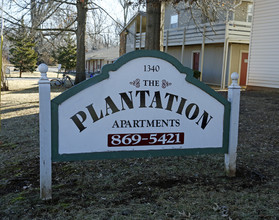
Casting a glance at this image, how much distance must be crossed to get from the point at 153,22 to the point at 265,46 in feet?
28.8

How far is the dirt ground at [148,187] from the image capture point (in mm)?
2992

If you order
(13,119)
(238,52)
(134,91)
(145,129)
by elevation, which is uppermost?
(238,52)

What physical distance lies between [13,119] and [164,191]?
22.2 feet

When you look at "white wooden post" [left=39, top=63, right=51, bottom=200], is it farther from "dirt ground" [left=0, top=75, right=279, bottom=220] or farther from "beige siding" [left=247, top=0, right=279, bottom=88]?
"beige siding" [left=247, top=0, right=279, bottom=88]

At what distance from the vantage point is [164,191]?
11.5 feet

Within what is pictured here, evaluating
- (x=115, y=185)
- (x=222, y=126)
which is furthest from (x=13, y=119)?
(x=222, y=126)

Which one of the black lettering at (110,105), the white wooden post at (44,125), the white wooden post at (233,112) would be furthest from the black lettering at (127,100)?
the white wooden post at (233,112)

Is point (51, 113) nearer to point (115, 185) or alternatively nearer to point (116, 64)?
point (116, 64)

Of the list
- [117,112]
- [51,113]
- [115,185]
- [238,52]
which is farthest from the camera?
[238,52]

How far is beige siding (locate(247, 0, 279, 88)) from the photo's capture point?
1388 centimetres

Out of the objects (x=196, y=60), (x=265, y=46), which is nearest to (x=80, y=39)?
(x=196, y=60)

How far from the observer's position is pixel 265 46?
14430 mm

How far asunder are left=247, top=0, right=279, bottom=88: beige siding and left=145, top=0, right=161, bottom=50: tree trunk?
27.1 ft

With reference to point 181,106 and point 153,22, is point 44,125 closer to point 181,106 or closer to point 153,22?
point 181,106
